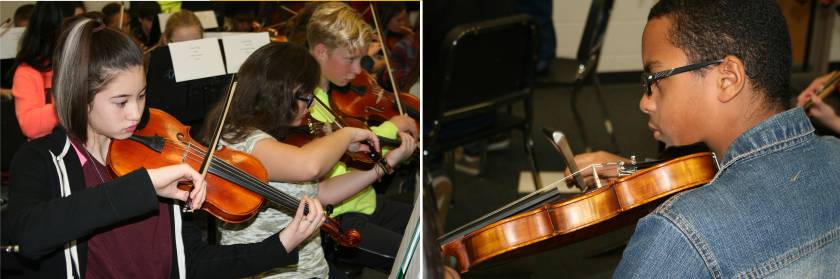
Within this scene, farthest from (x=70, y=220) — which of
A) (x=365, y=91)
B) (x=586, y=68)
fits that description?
(x=586, y=68)

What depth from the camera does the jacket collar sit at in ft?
4.66

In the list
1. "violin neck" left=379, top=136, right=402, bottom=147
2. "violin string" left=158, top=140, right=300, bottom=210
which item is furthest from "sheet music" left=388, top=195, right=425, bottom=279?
"violin string" left=158, top=140, right=300, bottom=210

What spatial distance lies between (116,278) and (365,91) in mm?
583

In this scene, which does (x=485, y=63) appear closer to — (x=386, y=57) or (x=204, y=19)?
(x=386, y=57)

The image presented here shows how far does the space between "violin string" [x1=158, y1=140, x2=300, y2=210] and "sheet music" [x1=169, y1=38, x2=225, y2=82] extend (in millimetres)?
144

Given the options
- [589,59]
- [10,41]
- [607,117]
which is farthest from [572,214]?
[589,59]

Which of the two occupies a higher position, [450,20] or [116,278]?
[450,20]

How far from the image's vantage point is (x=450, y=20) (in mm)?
3977

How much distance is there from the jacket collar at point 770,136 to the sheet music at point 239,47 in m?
0.85

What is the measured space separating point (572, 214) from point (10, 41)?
1116 millimetres

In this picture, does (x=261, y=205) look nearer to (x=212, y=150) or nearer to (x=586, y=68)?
(x=212, y=150)

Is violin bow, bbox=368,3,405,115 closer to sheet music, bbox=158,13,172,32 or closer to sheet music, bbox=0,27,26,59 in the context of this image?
sheet music, bbox=158,13,172,32

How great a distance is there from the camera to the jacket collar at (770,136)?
142cm

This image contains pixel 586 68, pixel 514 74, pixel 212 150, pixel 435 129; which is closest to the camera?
pixel 212 150
